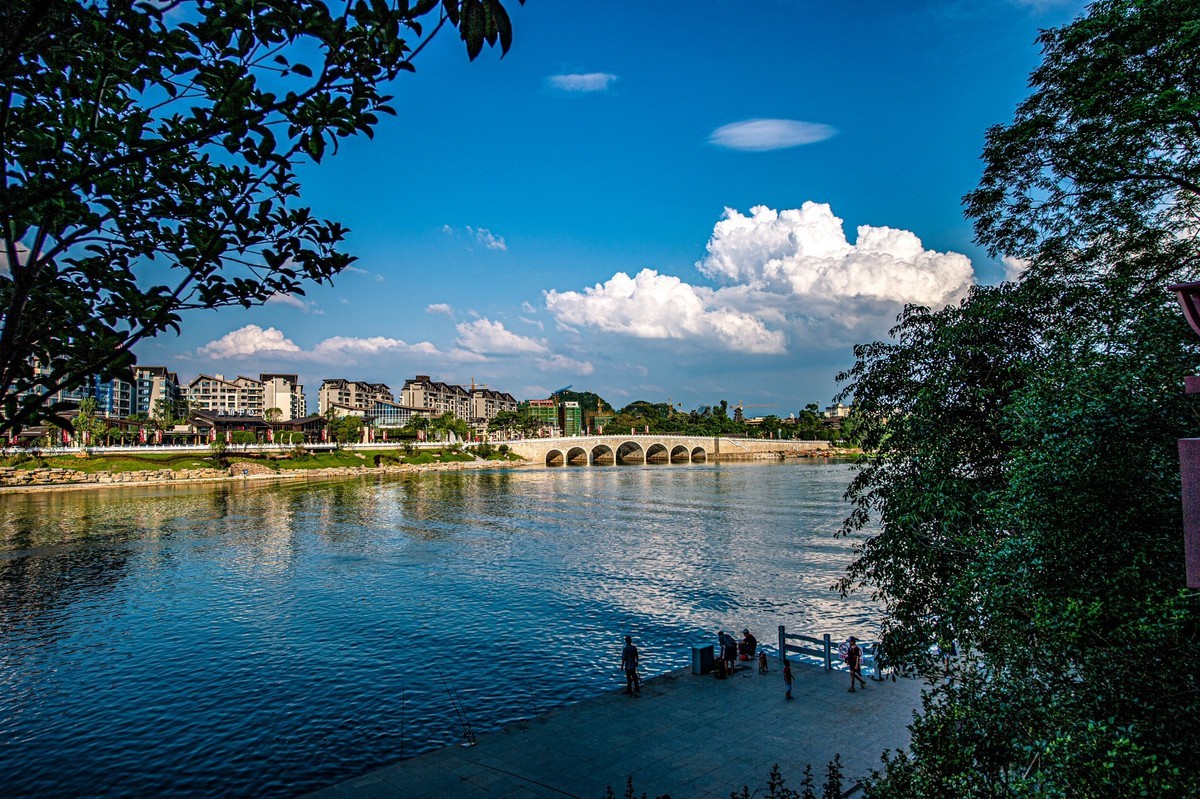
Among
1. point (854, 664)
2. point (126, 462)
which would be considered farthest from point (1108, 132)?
Result: point (126, 462)

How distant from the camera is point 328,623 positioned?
31.0 m

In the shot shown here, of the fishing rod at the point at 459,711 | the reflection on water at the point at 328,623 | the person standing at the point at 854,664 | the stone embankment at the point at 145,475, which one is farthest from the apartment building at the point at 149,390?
the person standing at the point at 854,664

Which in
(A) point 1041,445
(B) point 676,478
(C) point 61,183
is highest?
(C) point 61,183

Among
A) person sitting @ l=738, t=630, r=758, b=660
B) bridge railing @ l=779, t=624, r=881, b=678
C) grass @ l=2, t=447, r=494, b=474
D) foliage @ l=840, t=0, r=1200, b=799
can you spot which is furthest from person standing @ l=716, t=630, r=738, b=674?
grass @ l=2, t=447, r=494, b=474

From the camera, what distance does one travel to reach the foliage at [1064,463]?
8.62 metres

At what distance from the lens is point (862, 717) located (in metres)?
17.1

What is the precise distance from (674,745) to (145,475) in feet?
385

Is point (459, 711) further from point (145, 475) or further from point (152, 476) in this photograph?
point (145, 475)

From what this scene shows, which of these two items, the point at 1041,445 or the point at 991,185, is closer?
the point at 1041,445

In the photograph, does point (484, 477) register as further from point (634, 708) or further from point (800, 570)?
point (634, 708)

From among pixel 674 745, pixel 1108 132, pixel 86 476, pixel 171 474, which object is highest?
pixel 1108 132

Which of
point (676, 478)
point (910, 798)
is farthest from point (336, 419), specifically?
point (910, 798)

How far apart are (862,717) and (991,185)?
13901 millimetres

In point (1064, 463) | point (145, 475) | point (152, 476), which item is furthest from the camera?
point (152, 476)
